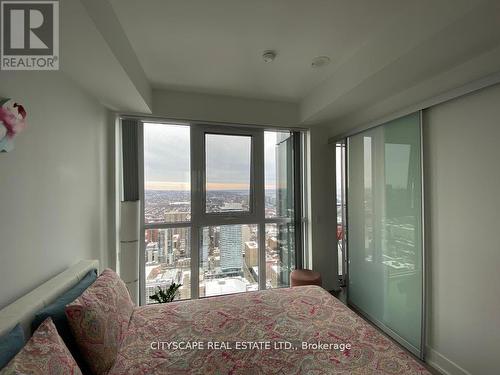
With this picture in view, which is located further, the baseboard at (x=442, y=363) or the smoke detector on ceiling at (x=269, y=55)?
the smoke detector on ceiling at (x=269, y=55)

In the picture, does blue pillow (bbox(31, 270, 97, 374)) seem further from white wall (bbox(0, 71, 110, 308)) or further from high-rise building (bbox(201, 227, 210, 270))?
high-rise building (bbox(201, 227, 210, 270))

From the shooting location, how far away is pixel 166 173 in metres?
2.71

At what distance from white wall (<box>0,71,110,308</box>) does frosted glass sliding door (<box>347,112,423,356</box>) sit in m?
2.87

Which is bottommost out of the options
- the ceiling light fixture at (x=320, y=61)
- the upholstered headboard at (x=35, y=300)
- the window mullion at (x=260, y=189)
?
the upholstered headboard at (x=35, y=300)

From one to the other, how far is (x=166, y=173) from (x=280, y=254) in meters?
1.98

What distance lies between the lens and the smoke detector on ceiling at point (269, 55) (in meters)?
1.83

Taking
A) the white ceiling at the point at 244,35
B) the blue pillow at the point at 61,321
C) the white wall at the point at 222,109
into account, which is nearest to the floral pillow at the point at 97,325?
the blue pillow at the point at 61,321

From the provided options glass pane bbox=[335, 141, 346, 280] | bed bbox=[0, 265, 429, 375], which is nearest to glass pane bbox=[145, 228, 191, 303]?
bed bbox=[0, 265, 429, 375]

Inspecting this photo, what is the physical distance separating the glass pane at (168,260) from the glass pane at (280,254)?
3.78 feet

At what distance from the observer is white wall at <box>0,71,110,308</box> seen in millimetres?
1129

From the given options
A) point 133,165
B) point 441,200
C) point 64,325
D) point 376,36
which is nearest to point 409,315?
point 441,200

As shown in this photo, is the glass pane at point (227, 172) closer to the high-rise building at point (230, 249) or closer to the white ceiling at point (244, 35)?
the high-rise building at point (230, 249)

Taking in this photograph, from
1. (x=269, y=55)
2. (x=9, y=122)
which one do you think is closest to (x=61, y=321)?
(x=9, y=122)

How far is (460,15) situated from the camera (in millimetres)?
1113
